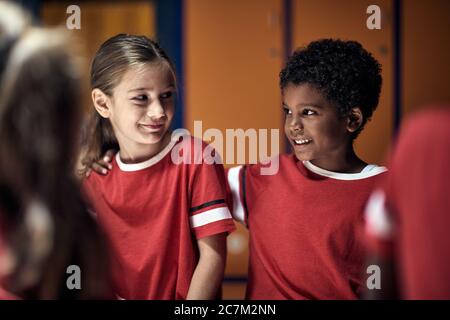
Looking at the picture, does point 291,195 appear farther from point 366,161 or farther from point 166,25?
point 166,25

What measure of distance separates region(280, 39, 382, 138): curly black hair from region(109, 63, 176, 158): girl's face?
0.24m

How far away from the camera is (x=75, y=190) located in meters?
0.85

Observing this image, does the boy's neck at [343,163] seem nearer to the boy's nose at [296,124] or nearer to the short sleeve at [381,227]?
the boy's nose at [296,124]

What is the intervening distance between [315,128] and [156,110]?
304mm

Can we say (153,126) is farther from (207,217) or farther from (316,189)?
(316,189)

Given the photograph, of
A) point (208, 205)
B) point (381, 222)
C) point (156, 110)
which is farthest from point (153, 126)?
point (381, 222)

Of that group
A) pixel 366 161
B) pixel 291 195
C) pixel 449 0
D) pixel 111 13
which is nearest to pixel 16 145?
pixel 291 195

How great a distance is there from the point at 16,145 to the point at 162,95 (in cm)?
43

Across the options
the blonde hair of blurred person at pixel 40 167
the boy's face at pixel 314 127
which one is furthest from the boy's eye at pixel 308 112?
the blonde hair of blurred person at pixel 40 167

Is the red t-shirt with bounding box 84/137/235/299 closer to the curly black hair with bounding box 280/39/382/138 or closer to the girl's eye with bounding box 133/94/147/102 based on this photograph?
the girl's eye with bounding box 133/94/147/102

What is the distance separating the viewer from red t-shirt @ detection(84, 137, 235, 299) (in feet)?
4.01

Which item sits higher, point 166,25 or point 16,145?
point 166,25

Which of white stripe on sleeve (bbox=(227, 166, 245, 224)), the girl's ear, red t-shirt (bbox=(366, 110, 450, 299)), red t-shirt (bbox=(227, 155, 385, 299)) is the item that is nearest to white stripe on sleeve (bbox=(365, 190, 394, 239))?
red t-shirt (bbox=(366, 110, 450, 299))

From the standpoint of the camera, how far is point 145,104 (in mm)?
1201
